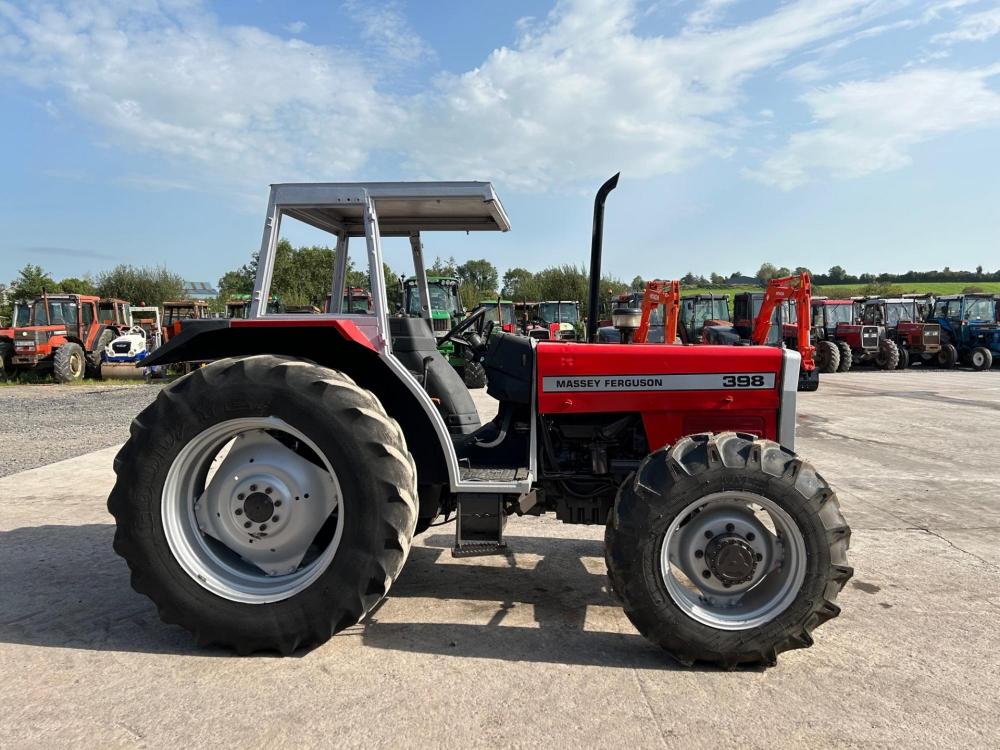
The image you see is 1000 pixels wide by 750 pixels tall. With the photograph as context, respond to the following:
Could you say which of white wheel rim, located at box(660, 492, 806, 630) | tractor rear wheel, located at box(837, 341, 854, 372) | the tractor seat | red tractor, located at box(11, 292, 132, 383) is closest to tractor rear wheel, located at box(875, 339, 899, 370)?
tractor rear wheel, located at box(837, 341, 854, 372)

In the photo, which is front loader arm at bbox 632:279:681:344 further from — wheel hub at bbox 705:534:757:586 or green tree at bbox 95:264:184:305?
green tree at bbox 95:264:184:305

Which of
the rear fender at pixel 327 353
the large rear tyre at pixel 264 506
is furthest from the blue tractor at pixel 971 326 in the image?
the large rear tyre at pixel 264 506

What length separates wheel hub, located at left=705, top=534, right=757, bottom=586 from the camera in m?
2.81

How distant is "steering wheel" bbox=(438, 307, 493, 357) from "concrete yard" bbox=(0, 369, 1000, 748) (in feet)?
4.49

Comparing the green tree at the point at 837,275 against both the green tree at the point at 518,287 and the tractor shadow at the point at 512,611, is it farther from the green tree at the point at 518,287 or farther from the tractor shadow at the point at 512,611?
the tractor shadow at the point at 512,611

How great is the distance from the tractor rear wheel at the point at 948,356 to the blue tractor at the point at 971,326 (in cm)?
14

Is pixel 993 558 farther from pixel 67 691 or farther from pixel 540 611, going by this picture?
pixel 67 691

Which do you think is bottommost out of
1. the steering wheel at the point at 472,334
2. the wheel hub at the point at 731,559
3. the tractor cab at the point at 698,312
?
the wheel hub at the point at 731,559

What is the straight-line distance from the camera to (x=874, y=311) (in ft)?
74.2

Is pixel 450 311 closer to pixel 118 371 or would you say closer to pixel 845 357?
pixel 118 371

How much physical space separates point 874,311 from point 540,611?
23409 millimetres

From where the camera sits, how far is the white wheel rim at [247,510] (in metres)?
2.95

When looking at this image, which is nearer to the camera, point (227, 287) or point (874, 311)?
point (874, 311)

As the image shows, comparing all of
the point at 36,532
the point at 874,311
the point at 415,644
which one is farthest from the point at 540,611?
the point at 874,311
